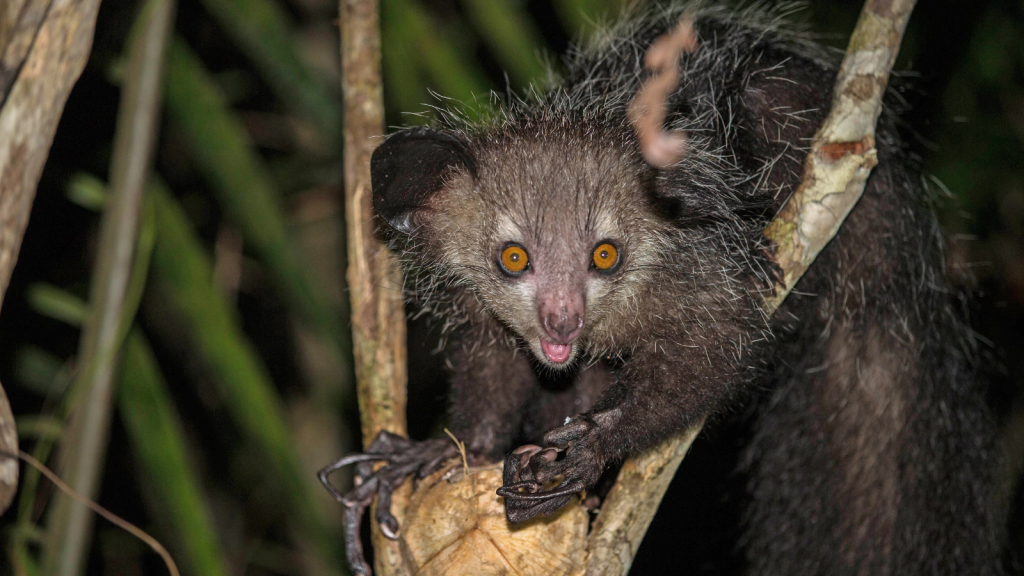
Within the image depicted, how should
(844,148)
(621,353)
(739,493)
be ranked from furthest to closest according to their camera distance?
(739,493) → (621,353) → (844,148)

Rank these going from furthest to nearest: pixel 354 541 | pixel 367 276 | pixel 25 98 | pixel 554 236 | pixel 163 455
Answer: pixel 354 541, pixel 367 276, pixel 163 455, pixel 554 236, pixel 25 98

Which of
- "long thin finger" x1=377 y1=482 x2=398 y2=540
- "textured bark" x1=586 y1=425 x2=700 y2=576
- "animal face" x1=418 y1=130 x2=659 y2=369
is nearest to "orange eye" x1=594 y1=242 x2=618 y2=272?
"animal face" x1=418 y1=130 x2=659 y2=369

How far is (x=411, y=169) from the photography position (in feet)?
8.48

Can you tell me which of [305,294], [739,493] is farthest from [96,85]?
[739,493]

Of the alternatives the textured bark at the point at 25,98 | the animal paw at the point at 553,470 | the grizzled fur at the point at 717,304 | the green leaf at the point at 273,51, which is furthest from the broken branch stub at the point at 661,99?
the textured bark at the point at 25,98

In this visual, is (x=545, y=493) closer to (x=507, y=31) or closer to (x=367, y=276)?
(x=367, y=276)

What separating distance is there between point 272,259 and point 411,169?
634mm

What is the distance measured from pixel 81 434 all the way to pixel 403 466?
0.97 metres

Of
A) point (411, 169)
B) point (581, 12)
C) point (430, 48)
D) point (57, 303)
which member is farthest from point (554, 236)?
point (57, 303)

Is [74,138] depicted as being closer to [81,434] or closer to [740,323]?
[81,434]

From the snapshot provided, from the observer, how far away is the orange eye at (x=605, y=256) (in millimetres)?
2471

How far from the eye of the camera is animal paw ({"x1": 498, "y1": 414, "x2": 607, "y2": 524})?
2168mm

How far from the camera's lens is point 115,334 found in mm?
2301

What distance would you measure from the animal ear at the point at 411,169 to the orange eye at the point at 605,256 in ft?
1.47
